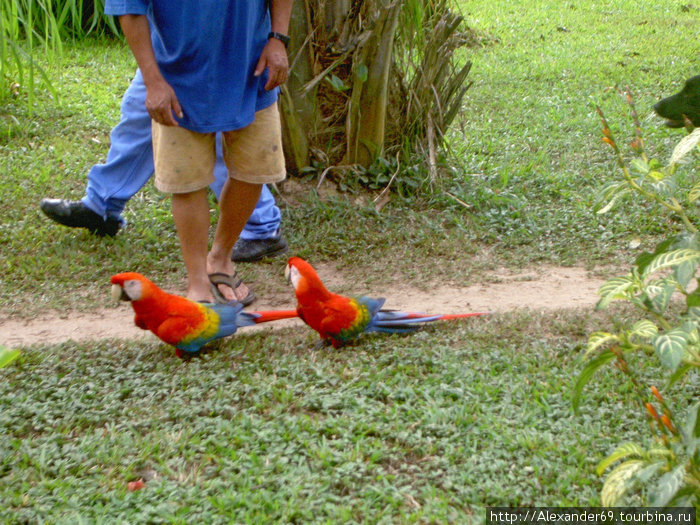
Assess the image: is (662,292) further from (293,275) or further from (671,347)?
(293,275)

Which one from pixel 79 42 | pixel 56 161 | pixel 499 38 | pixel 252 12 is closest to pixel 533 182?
pixel 252 12

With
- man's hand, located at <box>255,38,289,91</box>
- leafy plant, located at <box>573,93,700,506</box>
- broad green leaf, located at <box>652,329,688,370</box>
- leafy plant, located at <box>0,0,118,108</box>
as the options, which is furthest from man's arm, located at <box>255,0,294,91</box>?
leafy plant, located at <box>0,0,118,108</box>

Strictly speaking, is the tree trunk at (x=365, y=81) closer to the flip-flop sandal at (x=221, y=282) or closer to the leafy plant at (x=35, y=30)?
the flip-flop sandal at (x=221, y=282)

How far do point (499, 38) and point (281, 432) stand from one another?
→ 290 inches

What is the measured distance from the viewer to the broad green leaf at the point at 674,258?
1.75 m

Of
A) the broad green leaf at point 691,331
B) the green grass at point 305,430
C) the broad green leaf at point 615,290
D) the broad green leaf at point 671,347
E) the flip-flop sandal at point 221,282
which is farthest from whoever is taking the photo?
the flip-flop sandal at point 221,282

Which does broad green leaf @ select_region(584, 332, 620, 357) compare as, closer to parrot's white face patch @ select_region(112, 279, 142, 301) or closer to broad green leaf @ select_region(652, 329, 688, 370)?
broad green leaf @ select_region(652, 329, 688, 370)

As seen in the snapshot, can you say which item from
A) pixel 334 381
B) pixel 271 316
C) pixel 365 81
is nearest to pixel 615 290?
pixel 334 381

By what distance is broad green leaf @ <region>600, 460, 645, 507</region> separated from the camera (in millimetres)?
1652

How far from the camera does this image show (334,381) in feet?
9.37

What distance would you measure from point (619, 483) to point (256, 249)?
2.88 metres

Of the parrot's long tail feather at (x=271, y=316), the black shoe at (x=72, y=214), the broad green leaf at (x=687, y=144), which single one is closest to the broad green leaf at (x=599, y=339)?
the broad green leaf at (x=687, y=144)

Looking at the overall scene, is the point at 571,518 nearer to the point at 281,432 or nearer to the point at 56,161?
the point at 281,432

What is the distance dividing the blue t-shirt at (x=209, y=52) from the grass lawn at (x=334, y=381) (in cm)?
107
